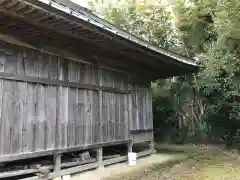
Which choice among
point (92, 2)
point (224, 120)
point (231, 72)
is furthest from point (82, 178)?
point (92, 2)

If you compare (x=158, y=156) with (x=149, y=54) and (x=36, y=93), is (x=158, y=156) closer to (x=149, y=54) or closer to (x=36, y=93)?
(x=149, y=54)

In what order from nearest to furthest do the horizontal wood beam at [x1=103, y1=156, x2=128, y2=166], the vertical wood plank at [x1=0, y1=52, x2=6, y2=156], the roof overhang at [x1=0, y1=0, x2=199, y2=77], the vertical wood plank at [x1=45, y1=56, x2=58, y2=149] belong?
the roof overhang at [x1=0, y1=0, x2=199, y2=77] → the vertical wood plank at [x1=0, y1=52, x2=6, y2=156] → the vertical wood plank at [x1=45, y1=56, x2=58, y2=149] → the horizontal wood beam at [x1=103, y1=156, x2=128, y2=166]

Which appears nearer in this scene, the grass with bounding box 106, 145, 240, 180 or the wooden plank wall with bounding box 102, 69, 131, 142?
the grass with bounding box 106, 145, 240, 180

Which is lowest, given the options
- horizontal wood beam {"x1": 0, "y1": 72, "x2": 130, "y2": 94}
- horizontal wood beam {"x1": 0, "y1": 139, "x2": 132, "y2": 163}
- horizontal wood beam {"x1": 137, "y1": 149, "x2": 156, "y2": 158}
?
horizontal wood beam {"x1": 137, "y1": 149, "x2": 156, "y2": 158}

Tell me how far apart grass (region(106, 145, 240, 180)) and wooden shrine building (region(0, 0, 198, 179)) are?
115 centimetres

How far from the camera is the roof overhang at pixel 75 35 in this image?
4.84 m

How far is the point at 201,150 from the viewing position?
12523 millimetres

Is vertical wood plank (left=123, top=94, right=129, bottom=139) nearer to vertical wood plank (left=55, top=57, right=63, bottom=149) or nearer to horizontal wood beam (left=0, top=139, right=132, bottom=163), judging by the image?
horizontal wood beam (left=0, top=139, right=132, bottom=163)

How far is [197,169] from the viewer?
8.43m

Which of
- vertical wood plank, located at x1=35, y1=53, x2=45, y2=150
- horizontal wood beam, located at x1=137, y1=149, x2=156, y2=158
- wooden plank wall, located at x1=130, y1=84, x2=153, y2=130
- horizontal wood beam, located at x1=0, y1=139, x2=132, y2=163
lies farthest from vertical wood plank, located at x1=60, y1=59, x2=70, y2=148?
horizontal wood beam, located at x1=137, y1=149, x2=156, y2=158

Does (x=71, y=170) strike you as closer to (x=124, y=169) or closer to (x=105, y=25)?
(x=124, y=169)

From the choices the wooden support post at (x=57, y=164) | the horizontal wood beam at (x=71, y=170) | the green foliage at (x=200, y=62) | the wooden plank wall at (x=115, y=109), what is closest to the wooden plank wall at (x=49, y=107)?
the wooden plank wall at (x=115, y=109)

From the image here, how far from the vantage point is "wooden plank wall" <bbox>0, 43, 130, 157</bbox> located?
5754 mm

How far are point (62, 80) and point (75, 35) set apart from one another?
1.23 metres
